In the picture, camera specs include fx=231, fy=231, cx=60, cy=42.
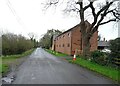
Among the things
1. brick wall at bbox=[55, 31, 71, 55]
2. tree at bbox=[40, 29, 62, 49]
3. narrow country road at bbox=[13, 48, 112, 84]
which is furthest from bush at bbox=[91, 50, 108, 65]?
tree at bbox=[40, 29, 62, 49]

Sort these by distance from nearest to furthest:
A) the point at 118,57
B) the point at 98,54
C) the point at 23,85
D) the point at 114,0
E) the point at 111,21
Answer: the point at 23,85 → the point at 118,57 → the point at 98,54 → the point at 114,0 → the point at 111,21

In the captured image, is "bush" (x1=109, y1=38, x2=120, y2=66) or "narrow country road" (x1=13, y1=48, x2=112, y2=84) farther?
"bush" (x1=109, y1=38, x2=120, y2=66)

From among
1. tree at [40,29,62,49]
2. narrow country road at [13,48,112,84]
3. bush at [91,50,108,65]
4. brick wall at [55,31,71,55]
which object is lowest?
narrow country road at [13,48,112,84]

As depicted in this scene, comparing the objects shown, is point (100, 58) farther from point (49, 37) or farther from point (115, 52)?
point (49, 37)

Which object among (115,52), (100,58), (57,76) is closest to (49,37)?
(100,58)

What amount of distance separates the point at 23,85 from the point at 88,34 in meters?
22.7

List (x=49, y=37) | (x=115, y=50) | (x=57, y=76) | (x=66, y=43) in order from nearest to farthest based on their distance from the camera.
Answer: (x=57, y=76), (x=115, y=50), (x=66, y=43), (x=49, y=37)

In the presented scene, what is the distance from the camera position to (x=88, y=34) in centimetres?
3206

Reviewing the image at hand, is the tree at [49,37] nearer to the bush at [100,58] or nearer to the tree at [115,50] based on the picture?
the bush at [100,58]

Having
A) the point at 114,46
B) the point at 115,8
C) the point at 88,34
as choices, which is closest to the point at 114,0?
the point at 115,8

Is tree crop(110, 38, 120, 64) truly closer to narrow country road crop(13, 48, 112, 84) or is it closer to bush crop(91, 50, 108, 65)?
bush crop(91, 50, 108, 65)

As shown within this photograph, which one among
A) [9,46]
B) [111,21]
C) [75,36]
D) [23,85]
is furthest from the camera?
[75,36]

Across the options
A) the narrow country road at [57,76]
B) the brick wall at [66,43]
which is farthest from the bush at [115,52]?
the brick wall at [66,43]

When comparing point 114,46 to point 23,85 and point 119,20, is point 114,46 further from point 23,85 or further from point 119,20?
point 119,20
